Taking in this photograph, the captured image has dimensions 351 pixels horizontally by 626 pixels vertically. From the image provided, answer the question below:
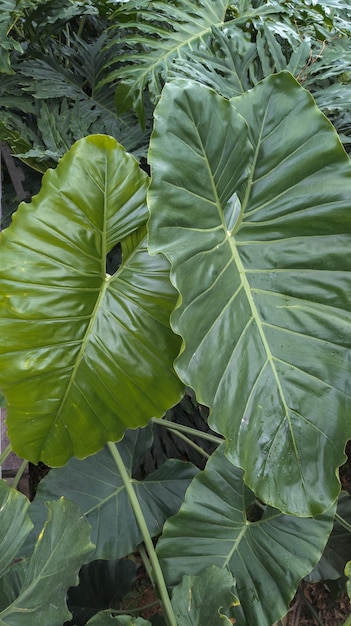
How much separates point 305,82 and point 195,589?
1.11m

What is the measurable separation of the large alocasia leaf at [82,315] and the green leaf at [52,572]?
129mm

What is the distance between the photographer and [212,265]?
2.57 feet

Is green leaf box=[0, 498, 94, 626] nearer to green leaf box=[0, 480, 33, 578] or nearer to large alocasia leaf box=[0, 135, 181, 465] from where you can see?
green leaf box=[0, 480, 33, 578]

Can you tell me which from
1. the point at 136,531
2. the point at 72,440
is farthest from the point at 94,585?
the point at 72,440

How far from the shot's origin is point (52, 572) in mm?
699

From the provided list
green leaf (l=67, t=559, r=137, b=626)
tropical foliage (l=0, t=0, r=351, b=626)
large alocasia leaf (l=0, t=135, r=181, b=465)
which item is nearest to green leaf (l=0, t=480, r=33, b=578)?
tropical foliage (l=0, t=0, r=351, b=626)

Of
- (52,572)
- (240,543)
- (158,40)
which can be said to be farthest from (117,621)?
(158,40)

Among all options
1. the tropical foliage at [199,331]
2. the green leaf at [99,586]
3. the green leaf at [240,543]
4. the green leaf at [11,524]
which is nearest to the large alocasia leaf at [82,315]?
the tropical foliage at [199,331]

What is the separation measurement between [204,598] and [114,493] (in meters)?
0.38

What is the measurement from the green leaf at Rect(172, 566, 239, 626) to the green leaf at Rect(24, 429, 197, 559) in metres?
0.28

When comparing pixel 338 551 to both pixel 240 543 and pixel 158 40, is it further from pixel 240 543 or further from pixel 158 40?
pixel 158 40

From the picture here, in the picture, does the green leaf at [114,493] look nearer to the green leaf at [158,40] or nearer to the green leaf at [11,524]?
the green leaf at [11,524]

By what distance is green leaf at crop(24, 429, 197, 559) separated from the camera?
1057 mm

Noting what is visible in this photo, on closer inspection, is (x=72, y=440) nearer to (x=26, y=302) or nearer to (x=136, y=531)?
(x=26, y=302)
